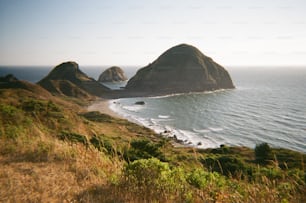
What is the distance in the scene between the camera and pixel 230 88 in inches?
5295

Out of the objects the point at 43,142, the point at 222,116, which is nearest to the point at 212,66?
the point at 222,116

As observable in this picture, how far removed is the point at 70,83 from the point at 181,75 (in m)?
62.8

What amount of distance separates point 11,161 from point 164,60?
142m

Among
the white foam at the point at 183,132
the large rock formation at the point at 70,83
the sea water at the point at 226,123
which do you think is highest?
the large rock formation at the point at 70,83

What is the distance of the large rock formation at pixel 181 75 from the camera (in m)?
123

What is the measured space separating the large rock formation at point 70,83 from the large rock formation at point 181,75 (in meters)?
23.0

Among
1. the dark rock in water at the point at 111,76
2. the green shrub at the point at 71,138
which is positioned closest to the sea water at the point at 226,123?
the green shrub at the point at 71,138

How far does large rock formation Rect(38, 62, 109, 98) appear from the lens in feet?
317

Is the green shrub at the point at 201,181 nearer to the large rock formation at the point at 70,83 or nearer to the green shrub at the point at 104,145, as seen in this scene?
the green shrub at the point at 104,145

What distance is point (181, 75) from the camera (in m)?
130

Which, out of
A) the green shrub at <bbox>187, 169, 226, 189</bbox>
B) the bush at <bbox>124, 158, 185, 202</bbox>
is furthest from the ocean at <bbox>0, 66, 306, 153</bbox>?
the bush at <bbox>124, 158, 185, 202</bbox>

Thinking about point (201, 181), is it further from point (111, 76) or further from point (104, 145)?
point (111, 76)

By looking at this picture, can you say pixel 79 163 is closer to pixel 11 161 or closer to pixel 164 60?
pixel 11 161

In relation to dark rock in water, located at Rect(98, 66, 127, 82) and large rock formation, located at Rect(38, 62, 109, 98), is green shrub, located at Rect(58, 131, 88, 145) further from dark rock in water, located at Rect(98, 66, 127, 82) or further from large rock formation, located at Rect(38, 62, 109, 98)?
dark rock in water, located at Rect(98, 66, 127, 82)
